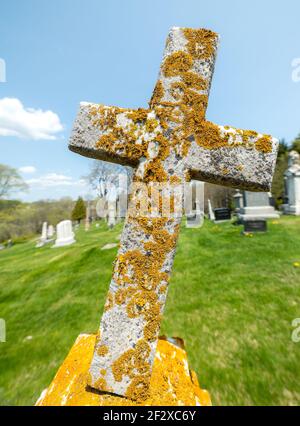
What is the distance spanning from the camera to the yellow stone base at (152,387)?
145 centimetres

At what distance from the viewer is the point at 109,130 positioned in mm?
1575

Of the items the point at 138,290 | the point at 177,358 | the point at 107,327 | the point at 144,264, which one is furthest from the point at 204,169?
the point at 177,358

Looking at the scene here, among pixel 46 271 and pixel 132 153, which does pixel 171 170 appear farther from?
pixel 46 271

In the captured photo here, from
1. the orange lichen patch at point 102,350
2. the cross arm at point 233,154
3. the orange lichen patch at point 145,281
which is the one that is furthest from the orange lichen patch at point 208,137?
the orange lichen patch at point 102,350

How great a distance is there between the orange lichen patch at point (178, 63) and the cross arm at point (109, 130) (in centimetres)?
30

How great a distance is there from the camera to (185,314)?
4918mm

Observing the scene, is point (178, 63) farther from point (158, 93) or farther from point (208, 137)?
point (208, 137)

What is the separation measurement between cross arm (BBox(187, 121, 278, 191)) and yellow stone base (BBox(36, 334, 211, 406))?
1.46m

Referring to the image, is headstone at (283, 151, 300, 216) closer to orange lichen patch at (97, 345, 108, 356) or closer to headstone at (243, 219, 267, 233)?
headstone at (243, 219, 267, 233)

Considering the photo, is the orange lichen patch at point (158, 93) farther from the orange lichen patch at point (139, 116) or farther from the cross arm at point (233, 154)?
the cross arm at point (233, 154)

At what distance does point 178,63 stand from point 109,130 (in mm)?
659

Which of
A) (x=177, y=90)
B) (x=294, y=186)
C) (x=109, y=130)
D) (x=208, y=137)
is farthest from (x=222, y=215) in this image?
(x=109, y=130)

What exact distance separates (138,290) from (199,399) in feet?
2.83

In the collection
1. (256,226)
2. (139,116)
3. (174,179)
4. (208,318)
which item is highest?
(139,116)
